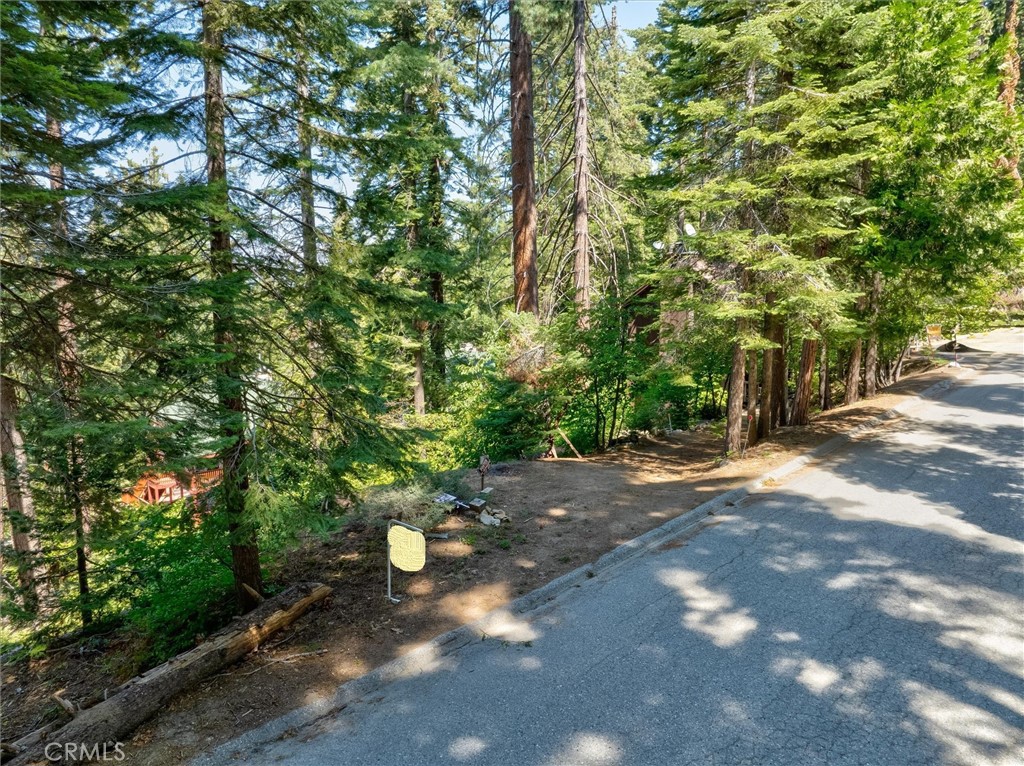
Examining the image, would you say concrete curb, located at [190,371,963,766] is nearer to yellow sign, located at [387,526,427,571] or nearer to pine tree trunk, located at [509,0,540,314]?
yellow sign, located at [387,526,427,571]

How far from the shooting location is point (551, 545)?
265 inches

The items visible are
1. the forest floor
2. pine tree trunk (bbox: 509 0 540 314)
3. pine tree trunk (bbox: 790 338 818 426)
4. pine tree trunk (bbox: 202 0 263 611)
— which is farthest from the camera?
pine tree trunk (bbox: 790 338 818 426)

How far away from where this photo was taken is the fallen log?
3.47 metres

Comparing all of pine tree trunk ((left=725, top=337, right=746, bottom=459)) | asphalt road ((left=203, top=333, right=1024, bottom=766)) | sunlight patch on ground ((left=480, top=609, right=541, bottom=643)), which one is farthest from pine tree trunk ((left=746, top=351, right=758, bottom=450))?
sunlight patch on ground ((left=480, top=609, right=541, bottom=643))

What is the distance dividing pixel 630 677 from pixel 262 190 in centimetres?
558

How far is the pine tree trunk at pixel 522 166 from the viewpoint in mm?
11398

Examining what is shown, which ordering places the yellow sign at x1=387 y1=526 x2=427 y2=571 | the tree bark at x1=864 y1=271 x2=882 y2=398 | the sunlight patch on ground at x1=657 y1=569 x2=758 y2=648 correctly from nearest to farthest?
the sunlight patch on ground at x1=657 y1=569 x2=758 y2=648 → the yellow sign at x1=387 y1=526 x2=427 y2=571 → the tree bark at x1=864 y1=271 x2=882 y2=398

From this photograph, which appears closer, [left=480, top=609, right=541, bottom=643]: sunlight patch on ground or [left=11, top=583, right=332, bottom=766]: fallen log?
[left=11, top=583, right=332, bottom=766]: fallen log

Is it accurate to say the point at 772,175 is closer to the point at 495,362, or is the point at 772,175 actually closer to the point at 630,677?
the point at 495,362

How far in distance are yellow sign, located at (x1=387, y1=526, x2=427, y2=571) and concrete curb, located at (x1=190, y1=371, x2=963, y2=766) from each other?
2.35 feet

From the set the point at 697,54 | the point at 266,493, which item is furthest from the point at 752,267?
the point at 266,493

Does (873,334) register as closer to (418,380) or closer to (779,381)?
(779,381)

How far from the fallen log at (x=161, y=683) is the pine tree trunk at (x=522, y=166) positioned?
8.29 meters

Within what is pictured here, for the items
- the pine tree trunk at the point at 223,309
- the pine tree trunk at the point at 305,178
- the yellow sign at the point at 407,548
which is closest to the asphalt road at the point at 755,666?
the yellow sign at the point at 407,548
